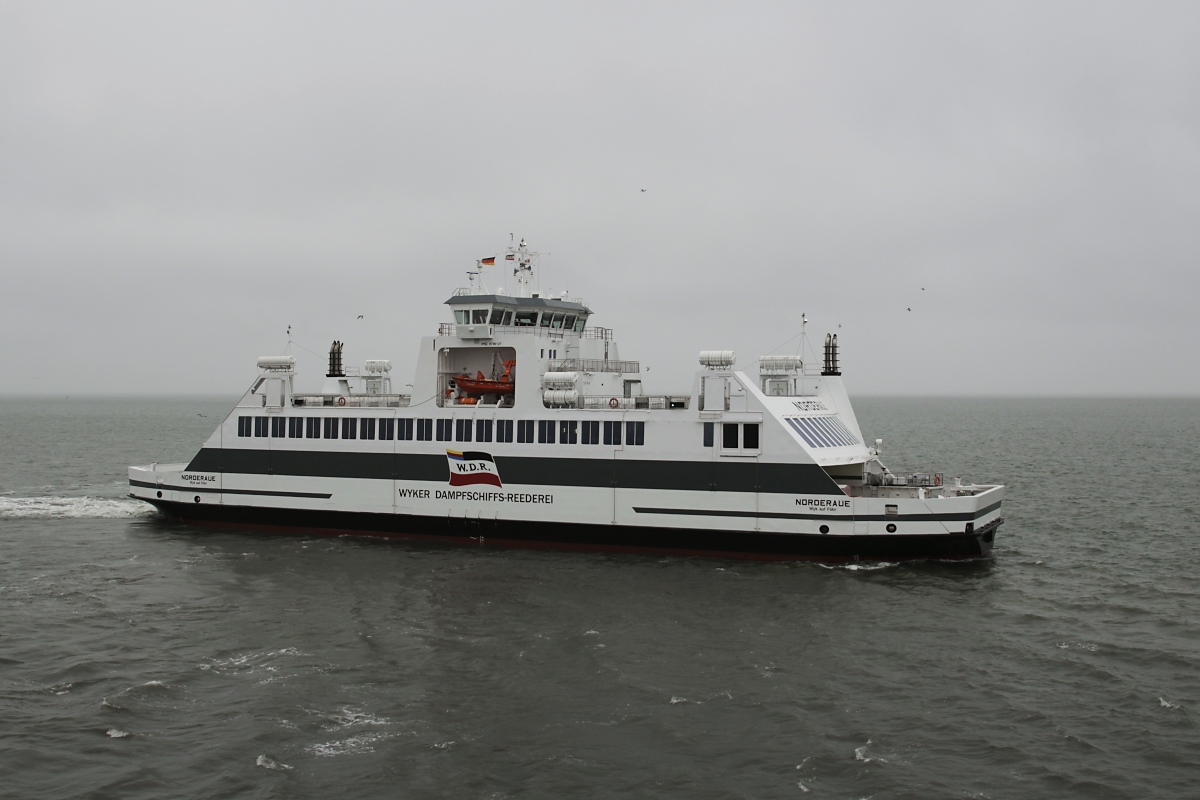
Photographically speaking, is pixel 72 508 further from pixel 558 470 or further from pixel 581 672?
pixel 581 672

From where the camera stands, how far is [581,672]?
20.0m

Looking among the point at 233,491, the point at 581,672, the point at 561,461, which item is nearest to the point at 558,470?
the point at 561,461

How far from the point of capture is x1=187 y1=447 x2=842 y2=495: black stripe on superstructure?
96.3ft

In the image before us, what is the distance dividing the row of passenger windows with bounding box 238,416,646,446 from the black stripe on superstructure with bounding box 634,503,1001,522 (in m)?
2.78

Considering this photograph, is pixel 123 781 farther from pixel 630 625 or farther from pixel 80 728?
pixel 630 625

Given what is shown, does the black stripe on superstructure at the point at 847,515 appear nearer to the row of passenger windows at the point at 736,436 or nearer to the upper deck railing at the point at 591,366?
the row of passenger windows at the point at 736,436

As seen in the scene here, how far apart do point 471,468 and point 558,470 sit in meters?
3.28

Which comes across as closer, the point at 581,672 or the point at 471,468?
the point at 581,672

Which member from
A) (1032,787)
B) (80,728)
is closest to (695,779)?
(1032,787)

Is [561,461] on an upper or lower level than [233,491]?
upper

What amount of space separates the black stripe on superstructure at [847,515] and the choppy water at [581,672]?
5.01 feet

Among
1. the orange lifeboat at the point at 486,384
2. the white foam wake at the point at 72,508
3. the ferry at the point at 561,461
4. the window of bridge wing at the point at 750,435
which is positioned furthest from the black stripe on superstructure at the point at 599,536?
the orange lifeboat at the point at 486,384

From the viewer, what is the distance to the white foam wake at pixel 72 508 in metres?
37.8

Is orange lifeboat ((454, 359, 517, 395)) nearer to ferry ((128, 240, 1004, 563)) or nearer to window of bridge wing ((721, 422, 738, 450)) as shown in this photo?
ferry ((128, 240, 1004, 563))
